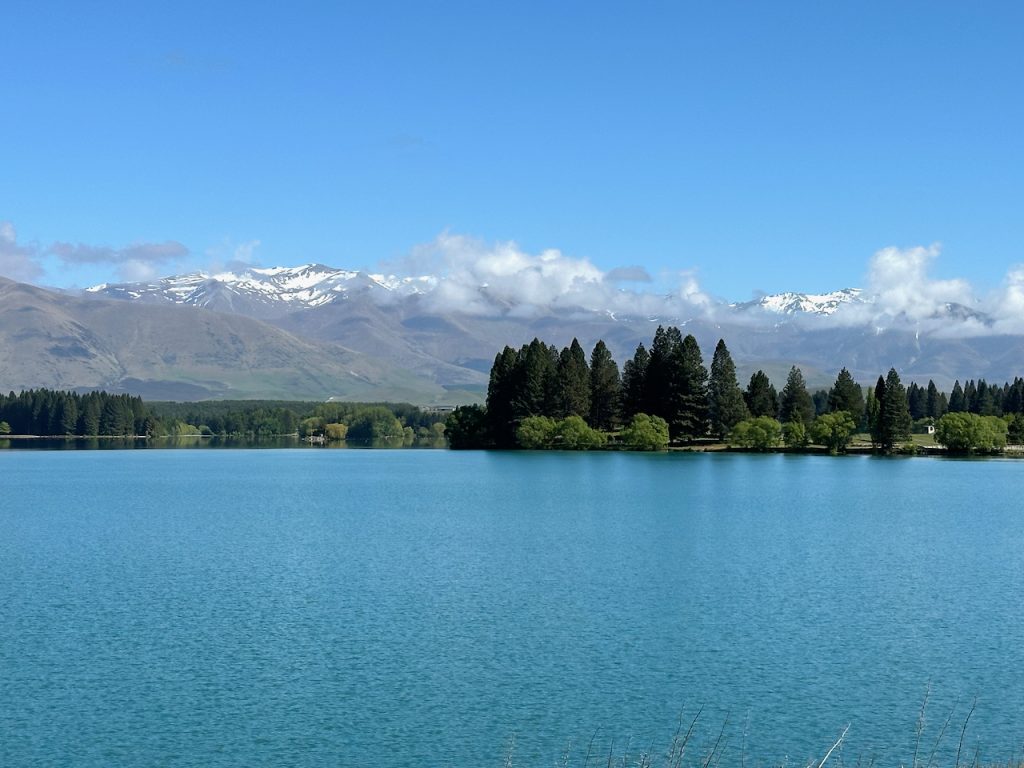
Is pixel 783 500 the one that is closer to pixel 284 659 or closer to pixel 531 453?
pixel 284 659

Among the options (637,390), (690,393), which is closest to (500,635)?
(690,393)

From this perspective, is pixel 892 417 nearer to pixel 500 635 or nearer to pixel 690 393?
pixel 690 393

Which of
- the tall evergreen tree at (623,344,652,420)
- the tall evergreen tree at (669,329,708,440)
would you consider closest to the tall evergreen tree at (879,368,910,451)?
the tall evergreen tree at (669,329,708,440)

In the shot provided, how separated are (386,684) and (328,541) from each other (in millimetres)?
33160

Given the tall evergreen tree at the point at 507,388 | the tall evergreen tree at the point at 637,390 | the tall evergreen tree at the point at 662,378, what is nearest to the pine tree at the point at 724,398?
the tall evergreen tree at the point at 662,378

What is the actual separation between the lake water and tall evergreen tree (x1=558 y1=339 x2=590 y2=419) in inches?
4176

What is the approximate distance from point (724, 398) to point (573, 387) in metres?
24.3

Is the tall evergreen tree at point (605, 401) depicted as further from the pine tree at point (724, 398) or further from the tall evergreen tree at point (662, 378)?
the pine tree at point (724, 398)

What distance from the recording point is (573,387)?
193125 mm

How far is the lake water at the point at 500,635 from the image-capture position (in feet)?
99.8

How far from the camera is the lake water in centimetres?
3041

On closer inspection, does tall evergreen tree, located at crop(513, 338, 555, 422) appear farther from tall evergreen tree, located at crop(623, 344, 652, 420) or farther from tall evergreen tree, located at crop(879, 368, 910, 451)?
tall evergreen tree, located at crop(879, 368, 910, 451)

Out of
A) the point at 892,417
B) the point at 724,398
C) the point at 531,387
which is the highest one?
the point at 531,387

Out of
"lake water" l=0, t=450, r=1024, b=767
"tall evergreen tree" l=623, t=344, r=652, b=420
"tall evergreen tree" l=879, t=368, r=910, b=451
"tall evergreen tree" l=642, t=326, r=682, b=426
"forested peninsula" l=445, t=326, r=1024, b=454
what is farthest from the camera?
"tall evergreen tree" l=623, t=344, r=652, b=420
